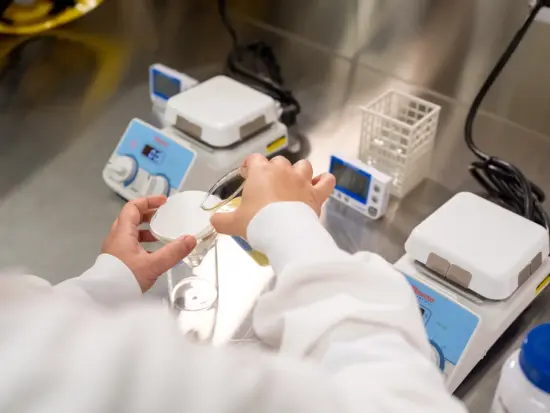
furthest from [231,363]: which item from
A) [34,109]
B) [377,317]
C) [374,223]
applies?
[34,109]

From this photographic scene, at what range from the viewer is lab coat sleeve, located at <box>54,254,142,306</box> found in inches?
22.2

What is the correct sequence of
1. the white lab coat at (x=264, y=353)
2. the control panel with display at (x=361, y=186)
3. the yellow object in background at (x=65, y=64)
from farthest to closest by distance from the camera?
1. the yellow object in background at (x=65, y=64)
2. the control panel with display at (x=361, y=186)
3. the white lab coat at (x=264, y=353)

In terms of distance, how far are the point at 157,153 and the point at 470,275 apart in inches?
14.8

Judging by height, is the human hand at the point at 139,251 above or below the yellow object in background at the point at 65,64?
above

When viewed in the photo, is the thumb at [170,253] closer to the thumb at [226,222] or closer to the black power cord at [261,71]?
the thumb at [226,222]

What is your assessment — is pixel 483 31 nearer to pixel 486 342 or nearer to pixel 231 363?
pixel 486 342

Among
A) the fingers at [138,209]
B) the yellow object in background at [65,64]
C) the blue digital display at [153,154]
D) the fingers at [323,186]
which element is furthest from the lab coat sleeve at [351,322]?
the yellow object in background at [65,64]

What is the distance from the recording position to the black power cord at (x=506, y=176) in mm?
740

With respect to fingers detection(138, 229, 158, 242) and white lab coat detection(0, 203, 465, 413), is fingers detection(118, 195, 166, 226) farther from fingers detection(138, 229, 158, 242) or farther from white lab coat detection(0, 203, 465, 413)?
white lab coat detection(0, 203, 465, 413)

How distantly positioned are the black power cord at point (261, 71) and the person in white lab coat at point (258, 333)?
32 centimetres

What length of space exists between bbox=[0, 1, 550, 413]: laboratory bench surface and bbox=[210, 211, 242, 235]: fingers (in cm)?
21

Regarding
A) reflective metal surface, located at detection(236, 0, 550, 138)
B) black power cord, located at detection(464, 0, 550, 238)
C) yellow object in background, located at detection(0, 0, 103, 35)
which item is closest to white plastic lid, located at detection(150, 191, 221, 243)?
black power cord, located at detection(464, 0, 550, 238)

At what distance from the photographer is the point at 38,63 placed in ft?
3.58

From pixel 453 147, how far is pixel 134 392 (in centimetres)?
70
